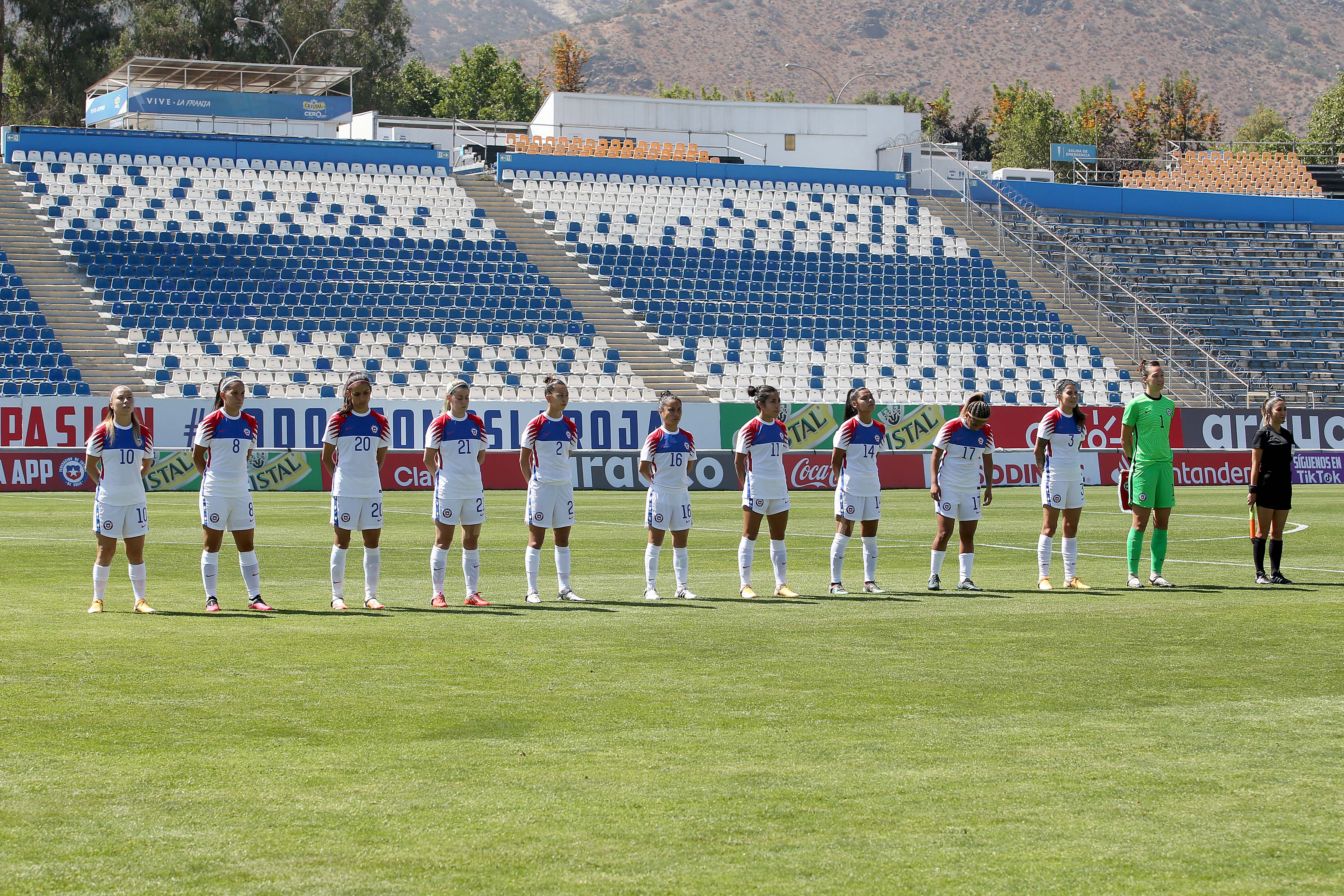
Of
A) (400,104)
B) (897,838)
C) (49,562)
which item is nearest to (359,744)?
(897,838)

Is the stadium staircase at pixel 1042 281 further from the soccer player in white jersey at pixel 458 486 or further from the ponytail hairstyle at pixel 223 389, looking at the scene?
the ponytail hairstyle at pixel 223 389

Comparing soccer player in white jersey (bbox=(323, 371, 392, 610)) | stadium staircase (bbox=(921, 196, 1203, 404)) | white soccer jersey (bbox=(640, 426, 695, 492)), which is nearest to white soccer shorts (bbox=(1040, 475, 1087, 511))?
white soccer jersey (bbox=(640, 426, 695, 492))

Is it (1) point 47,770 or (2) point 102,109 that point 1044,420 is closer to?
(1) point 47,770

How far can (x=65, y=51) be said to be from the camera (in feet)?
253

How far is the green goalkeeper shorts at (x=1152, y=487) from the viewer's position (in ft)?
49.8

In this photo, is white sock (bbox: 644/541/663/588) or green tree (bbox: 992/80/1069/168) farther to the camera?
green tree (bbox: 992/80/1069/168)

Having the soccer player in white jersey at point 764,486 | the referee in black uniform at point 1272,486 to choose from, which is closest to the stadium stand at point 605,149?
the referee in black uniform at point 1272,486

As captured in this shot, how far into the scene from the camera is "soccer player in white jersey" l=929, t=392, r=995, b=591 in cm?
1478

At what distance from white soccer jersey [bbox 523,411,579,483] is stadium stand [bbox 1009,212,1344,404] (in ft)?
120

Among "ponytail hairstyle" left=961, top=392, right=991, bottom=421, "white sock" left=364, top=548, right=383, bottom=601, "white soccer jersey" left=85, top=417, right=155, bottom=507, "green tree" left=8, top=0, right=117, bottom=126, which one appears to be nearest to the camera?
"white soccer jersey" left=85, top=417, right=155, bottom=507

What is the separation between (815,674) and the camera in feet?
31.5

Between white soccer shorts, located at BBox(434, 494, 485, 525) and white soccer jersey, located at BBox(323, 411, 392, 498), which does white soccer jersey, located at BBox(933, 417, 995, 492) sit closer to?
white soccer shorts, located at BBox(434, 494, 485, 525)

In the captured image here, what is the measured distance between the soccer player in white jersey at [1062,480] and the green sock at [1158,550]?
0.79 m

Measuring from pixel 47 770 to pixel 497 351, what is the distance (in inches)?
1351
